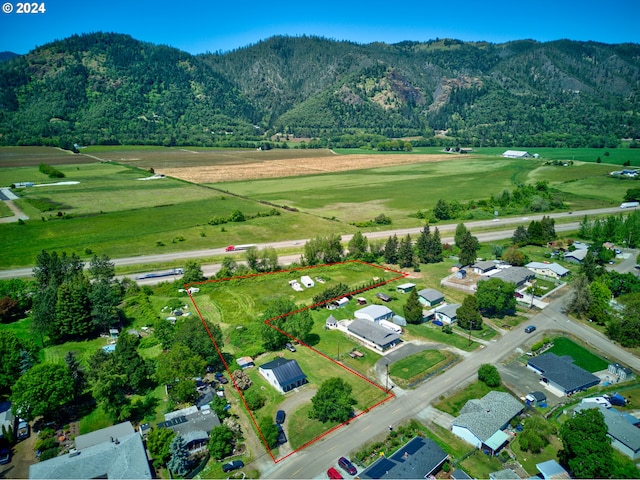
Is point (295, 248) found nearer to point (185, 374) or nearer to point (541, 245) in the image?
point (185, 374)

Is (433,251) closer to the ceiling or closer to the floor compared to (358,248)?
closer to the floor

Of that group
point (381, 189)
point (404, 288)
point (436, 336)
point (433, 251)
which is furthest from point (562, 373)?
point (381, 189)

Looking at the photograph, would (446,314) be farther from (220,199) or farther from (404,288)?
(220,199)

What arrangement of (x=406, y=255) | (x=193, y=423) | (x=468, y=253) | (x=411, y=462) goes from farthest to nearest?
(x=406, y=255)
(x=468, y=253)
(x=193, y=423)
(x=411, y=462)

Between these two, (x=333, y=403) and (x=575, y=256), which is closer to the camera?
(x=333, y=403)

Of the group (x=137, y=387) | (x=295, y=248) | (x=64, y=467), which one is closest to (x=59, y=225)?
(x=295, y=248)

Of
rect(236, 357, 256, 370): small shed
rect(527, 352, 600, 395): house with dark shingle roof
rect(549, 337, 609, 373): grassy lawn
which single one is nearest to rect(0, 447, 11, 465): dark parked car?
rect(236, 357, 256, 370): small shed

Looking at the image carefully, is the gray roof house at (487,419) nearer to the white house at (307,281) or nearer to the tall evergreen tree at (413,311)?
the tall evergreen tree at (413,311)

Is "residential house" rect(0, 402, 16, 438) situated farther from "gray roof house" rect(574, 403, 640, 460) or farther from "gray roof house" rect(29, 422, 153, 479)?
"gray roof house" rect(574, 403, 640, 460)
